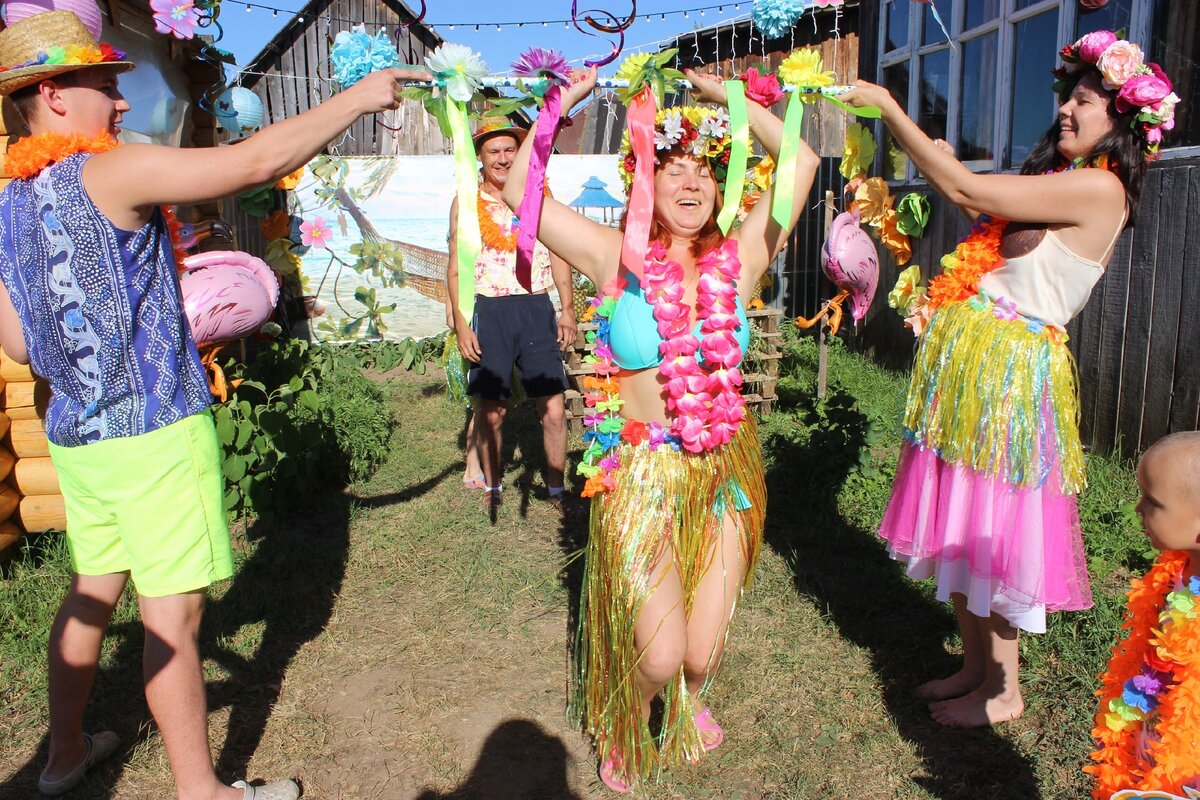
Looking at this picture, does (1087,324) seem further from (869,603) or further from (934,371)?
(934,371)

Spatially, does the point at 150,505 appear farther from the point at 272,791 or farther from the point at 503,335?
the point at 503,335

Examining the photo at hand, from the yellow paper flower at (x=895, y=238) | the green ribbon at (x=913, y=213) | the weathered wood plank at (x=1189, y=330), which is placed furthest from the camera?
the weathered wood plank at (x=1189, y=330)

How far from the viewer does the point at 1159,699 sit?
167 cm

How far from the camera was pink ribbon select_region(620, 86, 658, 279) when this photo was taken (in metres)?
2.27

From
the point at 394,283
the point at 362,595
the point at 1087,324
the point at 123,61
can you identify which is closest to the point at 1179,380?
the point at 1087,324

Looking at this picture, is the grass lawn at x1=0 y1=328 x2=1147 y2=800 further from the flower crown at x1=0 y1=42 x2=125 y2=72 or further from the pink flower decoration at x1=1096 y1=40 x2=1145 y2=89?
the flower crown at x1=0 y1=42 x2=125 y2=72

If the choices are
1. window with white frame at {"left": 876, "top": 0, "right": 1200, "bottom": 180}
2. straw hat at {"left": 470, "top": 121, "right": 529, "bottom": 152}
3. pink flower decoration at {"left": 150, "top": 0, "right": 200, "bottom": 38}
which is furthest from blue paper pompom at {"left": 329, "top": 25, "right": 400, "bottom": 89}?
window with white frame at {"left": 876, "top": 0, "right": 1200, "bottom": 180}

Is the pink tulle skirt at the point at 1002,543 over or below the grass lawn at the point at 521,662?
over

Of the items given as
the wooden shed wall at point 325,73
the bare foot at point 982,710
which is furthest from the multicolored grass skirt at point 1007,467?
the wooden shed wall at point 325,73

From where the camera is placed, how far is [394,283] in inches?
357

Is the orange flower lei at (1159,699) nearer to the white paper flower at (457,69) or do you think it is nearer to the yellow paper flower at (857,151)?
the white paper flower at (457,69)

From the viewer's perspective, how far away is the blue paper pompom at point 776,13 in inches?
112

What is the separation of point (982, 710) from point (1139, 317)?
270cm

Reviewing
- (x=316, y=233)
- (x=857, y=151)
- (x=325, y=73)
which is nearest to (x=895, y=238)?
(x=857, y=151)
